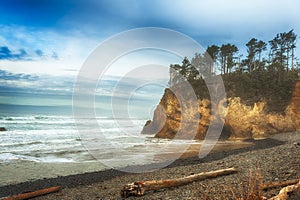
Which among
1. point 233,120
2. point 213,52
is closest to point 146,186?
point 233,120

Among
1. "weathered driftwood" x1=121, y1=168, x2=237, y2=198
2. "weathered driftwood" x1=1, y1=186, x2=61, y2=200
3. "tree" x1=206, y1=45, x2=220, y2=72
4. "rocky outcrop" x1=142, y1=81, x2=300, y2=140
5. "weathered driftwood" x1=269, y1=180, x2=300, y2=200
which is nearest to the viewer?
"weathered driftwood" x1=269, y1=180, x2=300, y2=200

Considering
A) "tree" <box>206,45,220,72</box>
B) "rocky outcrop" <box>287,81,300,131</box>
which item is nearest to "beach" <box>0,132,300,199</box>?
"rocky outcrop" <box>287,81,300,131</box>

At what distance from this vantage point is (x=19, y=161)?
17.2 m

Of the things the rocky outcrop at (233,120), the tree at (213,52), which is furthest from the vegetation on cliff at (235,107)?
the tree at (213,52)

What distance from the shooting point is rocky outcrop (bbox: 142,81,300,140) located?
32031 millimetres

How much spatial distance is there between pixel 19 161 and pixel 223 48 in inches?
1765

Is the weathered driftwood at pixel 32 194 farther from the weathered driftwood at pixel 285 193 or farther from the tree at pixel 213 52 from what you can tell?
the tree at pixel 213 52

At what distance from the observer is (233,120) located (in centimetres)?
3338

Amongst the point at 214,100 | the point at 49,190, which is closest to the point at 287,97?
the point at 214,100

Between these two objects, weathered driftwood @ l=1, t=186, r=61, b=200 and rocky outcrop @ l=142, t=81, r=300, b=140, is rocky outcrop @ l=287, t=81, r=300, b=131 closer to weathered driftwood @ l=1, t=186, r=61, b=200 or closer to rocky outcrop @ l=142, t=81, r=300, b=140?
rocky outcrop @ l=142, t=81, r=300, b=140

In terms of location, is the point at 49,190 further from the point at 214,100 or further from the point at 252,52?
the point at 252,52

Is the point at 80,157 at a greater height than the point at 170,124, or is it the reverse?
the point at 170,124

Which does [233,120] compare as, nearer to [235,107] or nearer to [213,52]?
[235,107]

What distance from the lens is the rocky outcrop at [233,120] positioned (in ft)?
105
